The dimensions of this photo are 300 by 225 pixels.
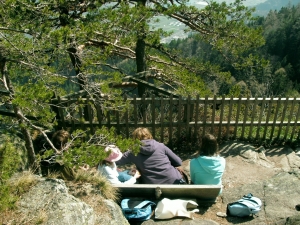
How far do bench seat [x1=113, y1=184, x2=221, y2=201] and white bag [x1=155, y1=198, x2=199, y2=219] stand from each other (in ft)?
0.57

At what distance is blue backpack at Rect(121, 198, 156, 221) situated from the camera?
398 cm

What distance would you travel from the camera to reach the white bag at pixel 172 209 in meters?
3.99

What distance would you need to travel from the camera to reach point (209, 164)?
4582mm

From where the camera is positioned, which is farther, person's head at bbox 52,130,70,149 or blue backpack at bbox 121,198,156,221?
person's head at bbox 52,130,70,149

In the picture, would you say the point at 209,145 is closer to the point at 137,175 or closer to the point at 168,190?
the point at 168,190

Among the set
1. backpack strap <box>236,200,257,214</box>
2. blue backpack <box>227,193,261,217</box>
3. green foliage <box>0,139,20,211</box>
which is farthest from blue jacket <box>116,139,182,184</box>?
green foliage <box>0,139,20,211</box>

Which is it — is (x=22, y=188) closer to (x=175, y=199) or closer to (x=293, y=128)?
(x=175, y=199)

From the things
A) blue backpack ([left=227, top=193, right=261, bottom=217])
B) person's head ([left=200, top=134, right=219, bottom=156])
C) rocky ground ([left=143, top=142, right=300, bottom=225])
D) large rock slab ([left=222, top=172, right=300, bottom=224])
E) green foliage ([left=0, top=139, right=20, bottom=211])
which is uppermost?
green foliage ([left=0, top=139, right=20, bottom=211])

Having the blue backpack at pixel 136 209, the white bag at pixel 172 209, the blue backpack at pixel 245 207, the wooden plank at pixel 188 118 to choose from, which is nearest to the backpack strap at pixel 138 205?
the blue backpack at pixel 136 209

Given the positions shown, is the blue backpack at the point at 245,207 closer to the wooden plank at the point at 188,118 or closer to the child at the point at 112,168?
the child at the point at 112,168

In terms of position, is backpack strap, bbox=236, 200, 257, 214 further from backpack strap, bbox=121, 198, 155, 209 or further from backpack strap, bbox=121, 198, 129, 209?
backpack strap, bbox=121, 198, 129, 209

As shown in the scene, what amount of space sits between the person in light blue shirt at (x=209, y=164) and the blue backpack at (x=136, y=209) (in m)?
0.91

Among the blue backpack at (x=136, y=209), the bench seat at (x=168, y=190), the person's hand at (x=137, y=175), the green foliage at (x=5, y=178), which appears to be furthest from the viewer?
the person's hand at (x=137, y=175)

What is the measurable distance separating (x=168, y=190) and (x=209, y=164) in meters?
0.76
